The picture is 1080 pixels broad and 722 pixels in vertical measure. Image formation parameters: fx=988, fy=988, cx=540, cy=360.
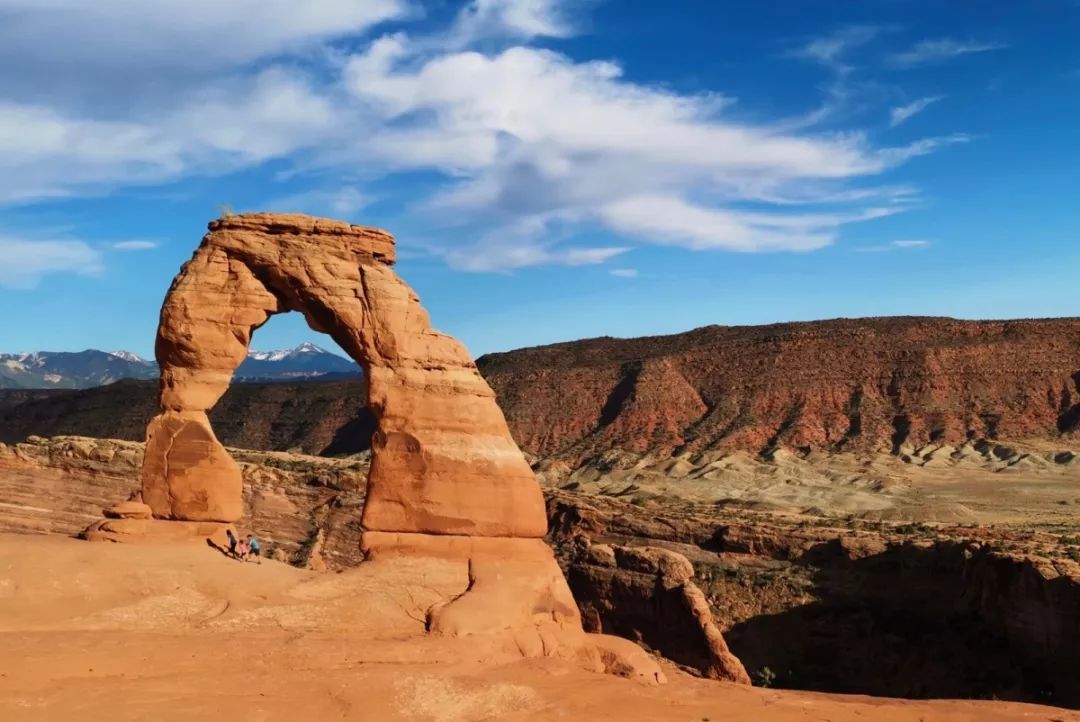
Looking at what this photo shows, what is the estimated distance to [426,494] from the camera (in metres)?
16.4

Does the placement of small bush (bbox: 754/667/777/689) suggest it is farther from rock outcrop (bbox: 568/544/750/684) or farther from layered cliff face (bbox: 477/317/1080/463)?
layered cliff face (bbox: 477/317/1080/463)

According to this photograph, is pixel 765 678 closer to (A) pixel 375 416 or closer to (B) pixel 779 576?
(B) pixel 779 576

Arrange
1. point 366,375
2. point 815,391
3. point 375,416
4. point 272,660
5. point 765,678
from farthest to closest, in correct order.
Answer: point 815,391 → point 765,678 → point 366,375 → point 375,416 → point 272,660

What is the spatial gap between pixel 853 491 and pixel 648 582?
3496 cm

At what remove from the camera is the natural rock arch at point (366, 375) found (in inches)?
650

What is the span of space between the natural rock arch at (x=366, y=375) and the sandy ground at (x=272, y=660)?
145 cm

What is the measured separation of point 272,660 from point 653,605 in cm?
1497

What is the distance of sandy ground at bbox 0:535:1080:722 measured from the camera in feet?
36.8

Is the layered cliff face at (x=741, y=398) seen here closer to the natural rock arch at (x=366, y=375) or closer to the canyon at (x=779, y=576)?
the canyon at (x=779, y=576)

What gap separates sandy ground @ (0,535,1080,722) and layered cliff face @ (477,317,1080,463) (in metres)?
58.6

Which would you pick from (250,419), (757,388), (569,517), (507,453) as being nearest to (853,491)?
(757,388)

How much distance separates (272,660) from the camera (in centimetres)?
1249

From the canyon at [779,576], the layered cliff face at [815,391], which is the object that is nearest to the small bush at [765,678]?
the canyon at [779,576]

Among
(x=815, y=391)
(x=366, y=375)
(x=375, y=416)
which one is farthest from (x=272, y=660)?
(x=815, y=391)
